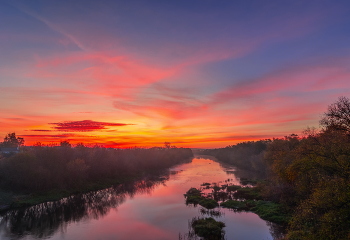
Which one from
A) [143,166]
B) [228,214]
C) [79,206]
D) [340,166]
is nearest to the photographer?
[340,166]

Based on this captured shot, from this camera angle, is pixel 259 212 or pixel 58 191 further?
pixel 58 191

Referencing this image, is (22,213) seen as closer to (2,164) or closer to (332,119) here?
(2,164)

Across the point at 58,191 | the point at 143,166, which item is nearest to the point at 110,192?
the point at 58,191

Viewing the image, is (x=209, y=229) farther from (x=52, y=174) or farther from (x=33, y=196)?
(x=52, y=174)

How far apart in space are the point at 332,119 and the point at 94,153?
2305 inches

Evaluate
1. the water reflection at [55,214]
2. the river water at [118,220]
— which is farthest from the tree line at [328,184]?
the water reflection at [55,214]

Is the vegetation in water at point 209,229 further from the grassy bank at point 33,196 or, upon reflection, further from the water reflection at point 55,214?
the grassy bank at point 33,196

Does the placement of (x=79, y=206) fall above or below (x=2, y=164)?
below

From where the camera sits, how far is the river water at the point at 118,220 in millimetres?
22844

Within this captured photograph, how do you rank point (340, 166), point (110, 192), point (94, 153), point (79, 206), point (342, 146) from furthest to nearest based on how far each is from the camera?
point (94, 153), point (110, 192), point (79, 206), point (342, 146), point (340, 166)

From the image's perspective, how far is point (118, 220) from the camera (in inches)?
1093

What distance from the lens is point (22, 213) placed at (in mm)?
30328

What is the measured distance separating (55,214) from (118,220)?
33.6 feet

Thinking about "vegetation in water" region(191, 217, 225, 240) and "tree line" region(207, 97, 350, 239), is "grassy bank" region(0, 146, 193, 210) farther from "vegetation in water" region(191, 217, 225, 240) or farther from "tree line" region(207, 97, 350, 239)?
"tree line" region(207, 97, 350, 239)
